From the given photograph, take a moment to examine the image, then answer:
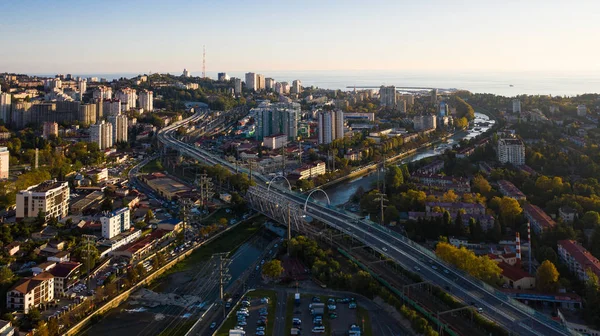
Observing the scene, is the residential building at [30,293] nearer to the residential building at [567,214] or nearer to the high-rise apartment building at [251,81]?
the residential building at [567,214]

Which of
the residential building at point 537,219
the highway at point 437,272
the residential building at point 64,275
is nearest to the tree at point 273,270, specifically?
the highway at point 437,272

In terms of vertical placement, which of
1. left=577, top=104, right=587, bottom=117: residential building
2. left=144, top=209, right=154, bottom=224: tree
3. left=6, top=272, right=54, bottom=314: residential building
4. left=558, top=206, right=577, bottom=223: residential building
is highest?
left=577, top=104, right=587, bottom=117: residential building

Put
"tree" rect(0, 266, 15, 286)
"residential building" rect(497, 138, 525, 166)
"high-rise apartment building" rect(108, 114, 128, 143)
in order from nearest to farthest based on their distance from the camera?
"tree" rect(0, 266, 15, 286) → "residential building" rect(497, 138, 525, 166) → "high-rise apartment building" rect(108, 114, 128, 143)

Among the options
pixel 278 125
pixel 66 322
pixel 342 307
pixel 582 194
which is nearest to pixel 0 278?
pixel 66 322

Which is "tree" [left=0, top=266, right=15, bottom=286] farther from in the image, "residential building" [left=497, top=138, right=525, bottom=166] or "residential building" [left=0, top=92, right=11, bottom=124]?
"residential building" [left=0, top=92, right=11, bottom=124]

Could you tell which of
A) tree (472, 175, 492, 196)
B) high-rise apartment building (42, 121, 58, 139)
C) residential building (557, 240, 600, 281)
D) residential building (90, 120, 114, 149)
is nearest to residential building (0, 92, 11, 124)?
high-rise apartment building (42, 121, 58, 139)
